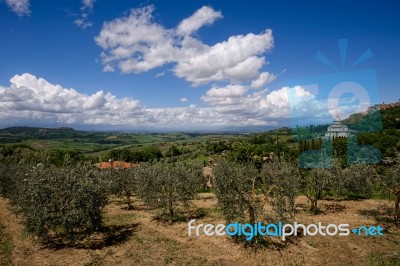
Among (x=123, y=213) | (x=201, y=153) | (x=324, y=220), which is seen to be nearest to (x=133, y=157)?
(x=201, y=153)

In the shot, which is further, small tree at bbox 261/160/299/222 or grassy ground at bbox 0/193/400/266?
small tree at bbox 261/160/299/222

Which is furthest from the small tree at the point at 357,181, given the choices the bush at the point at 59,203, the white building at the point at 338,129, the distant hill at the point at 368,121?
the white building at the point at 338,129

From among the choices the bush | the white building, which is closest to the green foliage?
the bush

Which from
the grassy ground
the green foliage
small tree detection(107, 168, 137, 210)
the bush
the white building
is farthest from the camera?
the white building

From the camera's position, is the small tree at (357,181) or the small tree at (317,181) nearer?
the small tree at (317,181)

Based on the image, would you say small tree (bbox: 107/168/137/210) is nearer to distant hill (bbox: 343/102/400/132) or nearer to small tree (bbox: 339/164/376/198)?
small tree (bbox: 339/164/376/198)

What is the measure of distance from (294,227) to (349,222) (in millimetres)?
6710

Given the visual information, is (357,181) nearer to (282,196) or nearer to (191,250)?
(282,196)

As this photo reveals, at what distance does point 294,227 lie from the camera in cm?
2092

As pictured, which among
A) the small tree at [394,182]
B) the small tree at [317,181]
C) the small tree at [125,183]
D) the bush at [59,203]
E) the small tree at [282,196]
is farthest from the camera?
the small tree at [125,183]

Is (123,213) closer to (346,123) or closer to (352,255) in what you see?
(352,255)

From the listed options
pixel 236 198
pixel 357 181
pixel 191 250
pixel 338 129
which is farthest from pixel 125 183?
pixel 338 129

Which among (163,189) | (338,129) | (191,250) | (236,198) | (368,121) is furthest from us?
(338,129)

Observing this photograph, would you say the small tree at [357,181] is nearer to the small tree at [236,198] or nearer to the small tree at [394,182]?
the small tree at [394,182]
